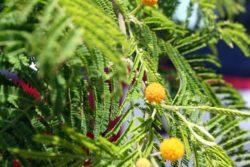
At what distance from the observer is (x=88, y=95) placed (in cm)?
65

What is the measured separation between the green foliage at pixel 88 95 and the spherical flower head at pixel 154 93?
3cm

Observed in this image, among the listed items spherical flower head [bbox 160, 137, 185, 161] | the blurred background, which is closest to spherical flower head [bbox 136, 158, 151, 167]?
spherical flower head [bbox 160, 137, 185, 161]

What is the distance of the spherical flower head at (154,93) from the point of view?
59 centimetres

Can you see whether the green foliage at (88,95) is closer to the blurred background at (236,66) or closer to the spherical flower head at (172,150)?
the spherical flower head at (172,150)

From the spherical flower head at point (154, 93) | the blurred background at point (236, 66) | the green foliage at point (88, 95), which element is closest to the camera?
the green foliage at point (88, 95)

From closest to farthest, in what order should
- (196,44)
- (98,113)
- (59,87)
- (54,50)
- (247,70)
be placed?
1. (54,50)
2. (59,87)
3. (98,113)
4. (196,44)
5. (247,70)

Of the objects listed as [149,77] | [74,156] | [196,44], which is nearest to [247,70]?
[196,44]

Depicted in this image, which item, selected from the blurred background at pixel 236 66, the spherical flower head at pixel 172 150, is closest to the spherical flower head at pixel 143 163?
the spherical flower head at pixel 172 150

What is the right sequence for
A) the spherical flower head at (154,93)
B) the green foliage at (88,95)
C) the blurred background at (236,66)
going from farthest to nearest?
the blurred background at (236,66), the spherical flower head at (154,93), the green foliage at (88,95)

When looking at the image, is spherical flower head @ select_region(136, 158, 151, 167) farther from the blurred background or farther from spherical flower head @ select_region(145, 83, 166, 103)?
the blurred background

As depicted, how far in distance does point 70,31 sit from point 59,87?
0.09 meters

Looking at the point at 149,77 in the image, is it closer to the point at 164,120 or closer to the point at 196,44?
the point at 164,120

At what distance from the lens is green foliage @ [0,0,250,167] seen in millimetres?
440

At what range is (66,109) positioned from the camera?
62 cm
